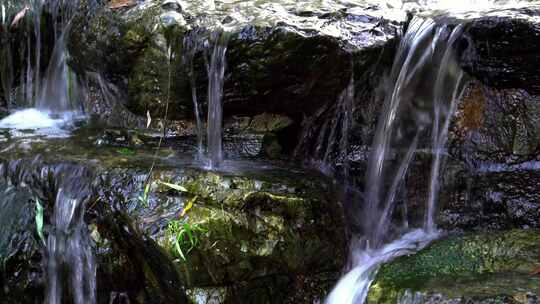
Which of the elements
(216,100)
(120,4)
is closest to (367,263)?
(216,100)

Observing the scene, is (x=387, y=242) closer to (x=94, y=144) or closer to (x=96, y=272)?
(x=96, y=272)

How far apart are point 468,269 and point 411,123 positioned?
4.80 ft

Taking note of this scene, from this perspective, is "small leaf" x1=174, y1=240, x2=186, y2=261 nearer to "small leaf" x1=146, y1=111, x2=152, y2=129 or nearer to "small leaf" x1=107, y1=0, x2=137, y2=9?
"small leaf" x1=146, y1=111, x2=152, y2=129

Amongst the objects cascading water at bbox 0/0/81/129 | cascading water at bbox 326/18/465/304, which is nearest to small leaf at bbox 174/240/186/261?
cascading water at bbox 326/18/465/304

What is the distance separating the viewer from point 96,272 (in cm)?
408

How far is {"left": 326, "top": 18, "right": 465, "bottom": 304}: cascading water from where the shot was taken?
4.44 m

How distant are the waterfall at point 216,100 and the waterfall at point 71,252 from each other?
Answer: 0.99 m

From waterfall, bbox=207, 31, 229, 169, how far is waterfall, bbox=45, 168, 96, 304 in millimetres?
993

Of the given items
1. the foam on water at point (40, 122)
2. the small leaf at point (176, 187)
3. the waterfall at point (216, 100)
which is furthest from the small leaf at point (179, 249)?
the foam on water at point (40, 122)

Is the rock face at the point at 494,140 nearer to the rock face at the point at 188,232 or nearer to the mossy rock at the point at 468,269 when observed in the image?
the mossy rock at the point at 468,269

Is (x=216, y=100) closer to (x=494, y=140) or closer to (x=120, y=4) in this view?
(x=120, y=4)

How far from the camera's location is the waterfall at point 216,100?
4402 mm

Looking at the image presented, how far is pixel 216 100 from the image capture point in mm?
4652

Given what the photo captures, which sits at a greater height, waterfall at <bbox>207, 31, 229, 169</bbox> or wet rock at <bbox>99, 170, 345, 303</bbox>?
waterfall at <bbox>207, 31, 229, 169</bbox>
